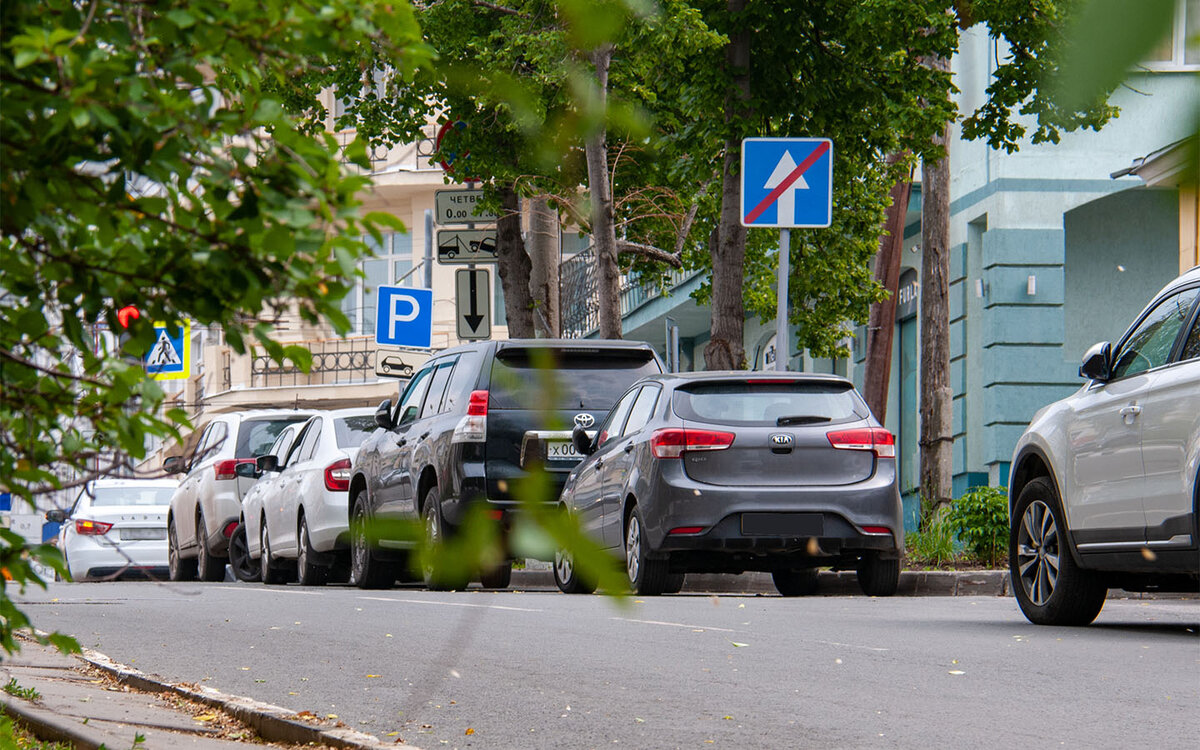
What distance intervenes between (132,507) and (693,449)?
46.3ft

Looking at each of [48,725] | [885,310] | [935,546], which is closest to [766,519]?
[935,546]

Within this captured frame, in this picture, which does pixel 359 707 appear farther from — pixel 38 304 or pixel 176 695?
pixel 38 304

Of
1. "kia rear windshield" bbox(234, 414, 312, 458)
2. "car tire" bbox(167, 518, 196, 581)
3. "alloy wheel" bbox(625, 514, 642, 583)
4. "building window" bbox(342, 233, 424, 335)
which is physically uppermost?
"building window" bbox(342, 233, 424, 335)

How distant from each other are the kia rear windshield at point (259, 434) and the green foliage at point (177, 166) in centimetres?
1870

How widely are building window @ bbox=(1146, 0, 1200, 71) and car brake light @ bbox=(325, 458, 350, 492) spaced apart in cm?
1553

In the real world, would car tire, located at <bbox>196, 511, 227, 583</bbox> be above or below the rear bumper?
below

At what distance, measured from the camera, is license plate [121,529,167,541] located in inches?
974

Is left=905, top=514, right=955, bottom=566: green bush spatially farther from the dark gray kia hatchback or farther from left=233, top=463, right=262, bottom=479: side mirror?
left=233, top=463, right=262, bottom=479: side mirror

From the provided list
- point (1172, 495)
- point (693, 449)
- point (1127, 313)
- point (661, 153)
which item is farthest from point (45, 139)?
point (693, 449)

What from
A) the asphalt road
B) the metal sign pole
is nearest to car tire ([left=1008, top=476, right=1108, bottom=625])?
the asphalt road

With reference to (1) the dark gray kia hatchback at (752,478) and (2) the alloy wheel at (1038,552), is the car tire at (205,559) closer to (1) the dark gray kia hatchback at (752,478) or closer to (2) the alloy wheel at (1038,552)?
(1) the dark gray kia hatchback at (752,478)

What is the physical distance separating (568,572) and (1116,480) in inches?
305

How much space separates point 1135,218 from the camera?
1458 mm

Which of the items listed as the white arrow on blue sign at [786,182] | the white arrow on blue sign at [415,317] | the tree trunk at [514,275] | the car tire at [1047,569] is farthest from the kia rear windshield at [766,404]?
the tree trunk at [514,275]
